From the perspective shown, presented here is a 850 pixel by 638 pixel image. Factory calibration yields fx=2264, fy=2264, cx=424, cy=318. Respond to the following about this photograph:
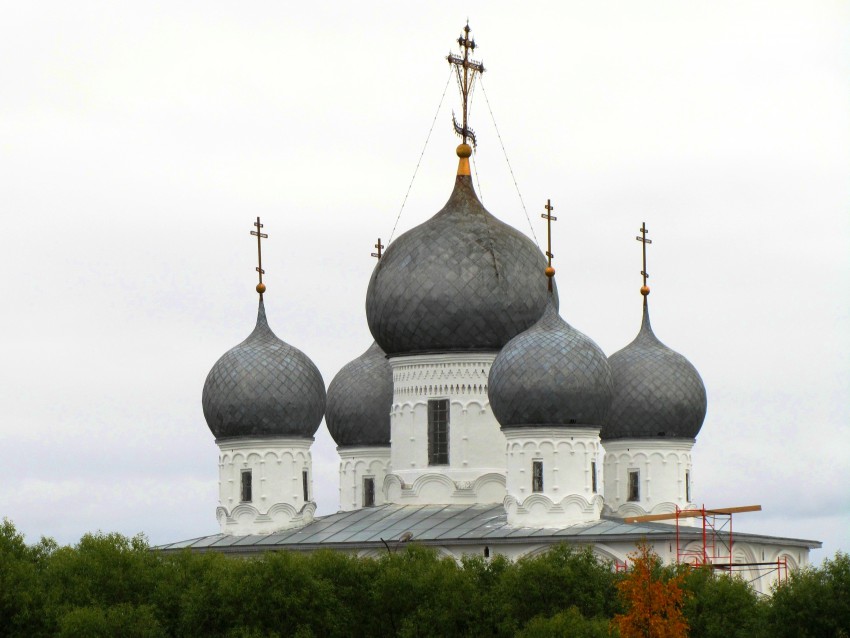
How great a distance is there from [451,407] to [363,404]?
5064 mm

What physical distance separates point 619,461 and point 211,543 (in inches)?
369

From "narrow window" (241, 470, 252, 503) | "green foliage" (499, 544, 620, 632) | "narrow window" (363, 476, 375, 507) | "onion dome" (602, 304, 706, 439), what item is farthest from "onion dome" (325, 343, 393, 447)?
"green foliage" (499, 544, 620, 632)

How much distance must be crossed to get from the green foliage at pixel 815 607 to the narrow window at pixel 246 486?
1489 centimetres

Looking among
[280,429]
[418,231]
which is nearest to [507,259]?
[418,231]

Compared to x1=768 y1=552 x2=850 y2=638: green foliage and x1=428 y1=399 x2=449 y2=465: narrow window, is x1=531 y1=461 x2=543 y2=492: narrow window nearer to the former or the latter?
x1=428 y1=399 x2=449 y2=465: narrow window

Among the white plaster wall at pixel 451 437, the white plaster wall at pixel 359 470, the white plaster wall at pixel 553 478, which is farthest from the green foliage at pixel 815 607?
the white plaster wall at pixel 359 470

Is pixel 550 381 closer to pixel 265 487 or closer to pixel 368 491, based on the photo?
pixel 265 487

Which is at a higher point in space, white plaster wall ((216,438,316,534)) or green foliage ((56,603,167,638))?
white plaster wall ((216,438,316,534))

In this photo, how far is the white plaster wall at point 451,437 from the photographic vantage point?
49375 millimetres

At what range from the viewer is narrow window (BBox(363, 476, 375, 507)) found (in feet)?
178

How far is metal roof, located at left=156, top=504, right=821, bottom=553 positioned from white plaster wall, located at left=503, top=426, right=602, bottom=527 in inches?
10.4

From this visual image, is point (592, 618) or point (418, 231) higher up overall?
point (418, 231)

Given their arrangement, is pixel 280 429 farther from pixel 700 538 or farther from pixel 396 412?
pixel 700 538

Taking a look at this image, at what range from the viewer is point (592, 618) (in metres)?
40.8
